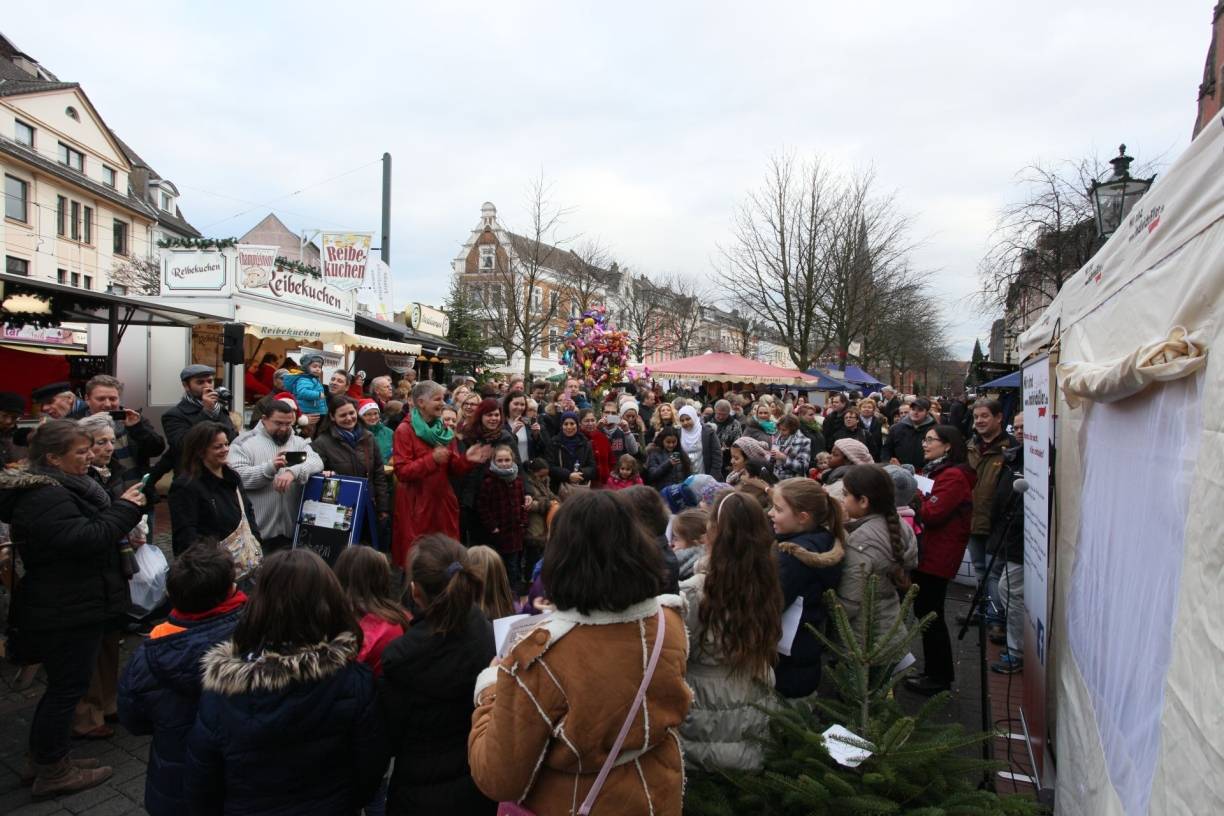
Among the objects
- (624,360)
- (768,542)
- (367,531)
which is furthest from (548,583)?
(624,360)

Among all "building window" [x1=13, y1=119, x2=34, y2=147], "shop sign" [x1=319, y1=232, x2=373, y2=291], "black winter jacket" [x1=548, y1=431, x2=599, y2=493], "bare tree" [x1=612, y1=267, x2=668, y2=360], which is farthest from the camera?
"bare tree" [x1=612, y1=267, x2=668, y2=360]

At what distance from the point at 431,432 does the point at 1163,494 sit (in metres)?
4.69

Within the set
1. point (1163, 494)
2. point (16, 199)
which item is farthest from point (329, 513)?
point (16, 199)

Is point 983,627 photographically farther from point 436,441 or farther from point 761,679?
point 436,441

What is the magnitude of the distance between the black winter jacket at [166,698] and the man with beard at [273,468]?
251cm

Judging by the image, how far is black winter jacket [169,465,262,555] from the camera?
3.83 meters

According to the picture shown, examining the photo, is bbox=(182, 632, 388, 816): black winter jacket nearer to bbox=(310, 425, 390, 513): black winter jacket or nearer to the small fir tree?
the small fir tree

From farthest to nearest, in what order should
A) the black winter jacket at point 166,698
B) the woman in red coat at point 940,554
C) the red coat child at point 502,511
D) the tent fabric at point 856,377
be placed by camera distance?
the tent fabric at point 856,377, the red coat child at point 502,511, the woman in red coat at point 940,554, the black winter jacket at point 166,698

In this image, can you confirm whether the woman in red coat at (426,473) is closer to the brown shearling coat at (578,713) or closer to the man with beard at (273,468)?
the man with beard at (273,468)

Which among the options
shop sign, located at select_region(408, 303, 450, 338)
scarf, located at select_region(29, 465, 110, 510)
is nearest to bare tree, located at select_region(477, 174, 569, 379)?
shop sign, located at select_region(408, 303, 450, 338)

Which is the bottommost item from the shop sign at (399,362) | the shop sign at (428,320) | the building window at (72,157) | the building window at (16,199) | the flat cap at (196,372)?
the flat cap at (196,372)

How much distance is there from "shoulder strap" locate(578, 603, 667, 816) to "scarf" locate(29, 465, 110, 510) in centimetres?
291

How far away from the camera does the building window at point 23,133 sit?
3262 centimetres

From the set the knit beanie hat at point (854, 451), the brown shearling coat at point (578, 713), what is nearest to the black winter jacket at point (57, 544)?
the brown shearling coat at point (578, 713)
